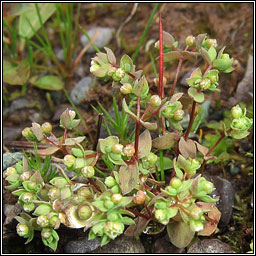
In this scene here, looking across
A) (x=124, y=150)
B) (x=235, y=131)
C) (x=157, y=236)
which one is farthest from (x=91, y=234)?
(x=235, y=131)

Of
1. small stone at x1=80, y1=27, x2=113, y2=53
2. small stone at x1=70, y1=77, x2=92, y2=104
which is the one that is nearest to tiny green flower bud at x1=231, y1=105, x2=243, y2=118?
small stone at x1=70, y1=77, x2=92, y2=104

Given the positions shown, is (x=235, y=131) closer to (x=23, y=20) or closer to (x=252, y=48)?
(x=252, y=48)

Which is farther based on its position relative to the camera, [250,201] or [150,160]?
[250,201]

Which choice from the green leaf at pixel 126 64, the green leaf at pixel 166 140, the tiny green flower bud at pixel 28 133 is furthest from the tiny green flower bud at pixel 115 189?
the green leaf at pixel 126 64

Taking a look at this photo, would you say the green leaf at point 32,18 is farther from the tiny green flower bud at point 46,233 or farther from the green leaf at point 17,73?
the tiny green flower bud at point 46,233

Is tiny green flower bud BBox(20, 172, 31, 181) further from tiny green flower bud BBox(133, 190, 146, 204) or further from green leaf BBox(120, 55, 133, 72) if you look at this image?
green leaf BBox(120, 55, 133, 72)

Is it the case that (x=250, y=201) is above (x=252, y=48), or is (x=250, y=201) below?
below
